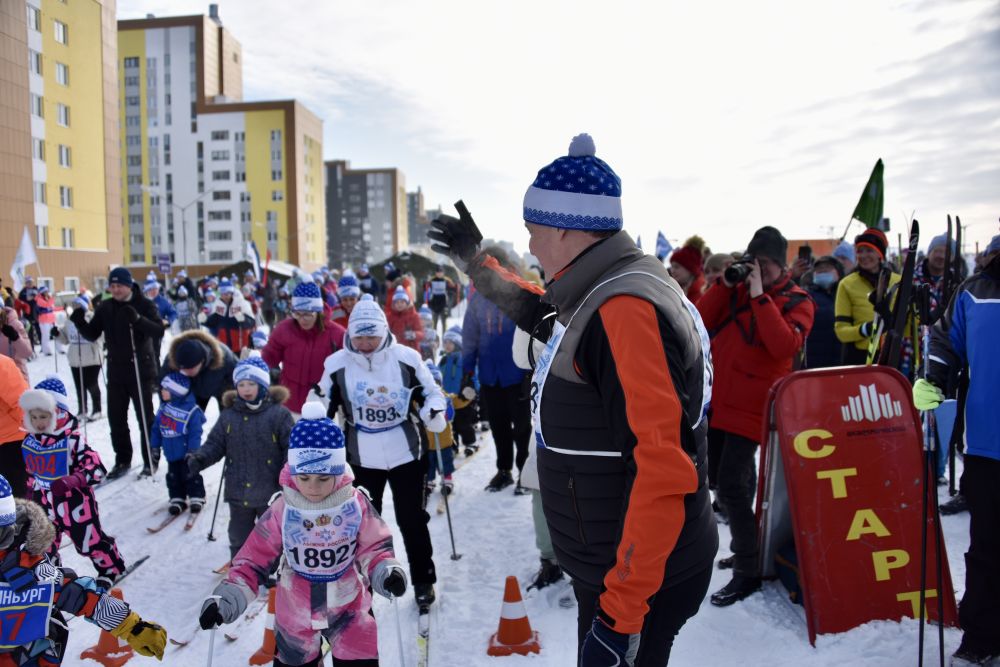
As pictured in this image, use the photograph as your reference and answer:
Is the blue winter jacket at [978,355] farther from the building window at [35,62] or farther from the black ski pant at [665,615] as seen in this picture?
the building window at [35,62]

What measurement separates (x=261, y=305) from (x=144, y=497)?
50.1ft

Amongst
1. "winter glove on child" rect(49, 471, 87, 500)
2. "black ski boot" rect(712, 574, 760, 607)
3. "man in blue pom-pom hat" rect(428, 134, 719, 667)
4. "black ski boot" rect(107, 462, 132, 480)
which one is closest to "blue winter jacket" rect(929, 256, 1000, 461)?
"black ski boot" rect(712, 574, 760, 607)

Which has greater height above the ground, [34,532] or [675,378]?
[675,378]

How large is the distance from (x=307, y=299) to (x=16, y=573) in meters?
3.32

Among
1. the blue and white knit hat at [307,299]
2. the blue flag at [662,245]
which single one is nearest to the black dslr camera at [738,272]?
the blue and white knit hat at [307,299]

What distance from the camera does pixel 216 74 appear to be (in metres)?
71.2

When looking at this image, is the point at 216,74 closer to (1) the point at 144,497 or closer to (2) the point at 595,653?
(1) the point at 144,497

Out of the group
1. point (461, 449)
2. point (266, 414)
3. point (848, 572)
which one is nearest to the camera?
point (848, 572)

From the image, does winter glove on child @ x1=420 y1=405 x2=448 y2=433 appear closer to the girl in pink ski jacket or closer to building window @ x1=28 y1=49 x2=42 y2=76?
the girl in pink ski jacket

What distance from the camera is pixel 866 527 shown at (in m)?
3.61

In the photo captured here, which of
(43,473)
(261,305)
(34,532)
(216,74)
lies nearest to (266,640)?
(34,532)

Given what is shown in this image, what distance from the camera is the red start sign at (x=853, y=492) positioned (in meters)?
3.53

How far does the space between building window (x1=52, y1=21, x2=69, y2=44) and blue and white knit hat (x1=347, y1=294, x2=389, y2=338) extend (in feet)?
134

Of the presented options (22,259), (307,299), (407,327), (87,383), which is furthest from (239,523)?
(22,259)
